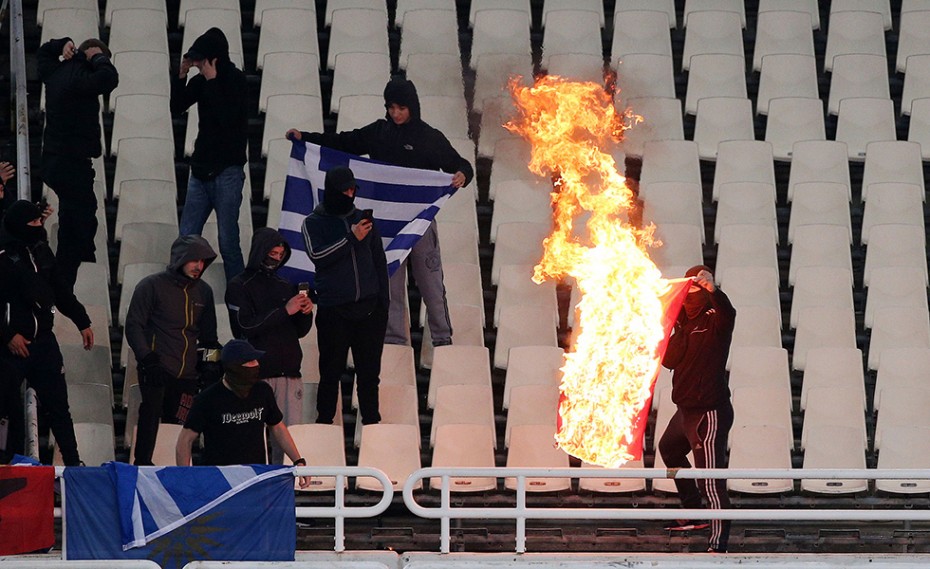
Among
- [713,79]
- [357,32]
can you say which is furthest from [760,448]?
[357,32]

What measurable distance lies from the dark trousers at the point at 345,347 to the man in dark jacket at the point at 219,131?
1.04 m

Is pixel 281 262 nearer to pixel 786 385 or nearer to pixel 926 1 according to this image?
pixel 786 385

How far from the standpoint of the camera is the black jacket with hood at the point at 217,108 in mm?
10758

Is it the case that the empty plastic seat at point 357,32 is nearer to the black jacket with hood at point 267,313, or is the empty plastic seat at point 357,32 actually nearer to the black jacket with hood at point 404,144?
the black jacket with hood at point 404,144

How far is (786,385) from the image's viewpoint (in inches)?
436

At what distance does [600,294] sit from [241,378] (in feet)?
7.71

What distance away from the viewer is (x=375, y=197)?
11062 mm

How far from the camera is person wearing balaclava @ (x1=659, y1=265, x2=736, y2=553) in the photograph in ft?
31.0

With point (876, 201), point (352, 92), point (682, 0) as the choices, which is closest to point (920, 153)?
point (876, 201)

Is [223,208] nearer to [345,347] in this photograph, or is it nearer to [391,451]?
[345,347]

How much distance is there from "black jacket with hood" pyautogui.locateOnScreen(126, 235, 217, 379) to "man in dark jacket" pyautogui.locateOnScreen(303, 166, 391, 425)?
0.66 meters

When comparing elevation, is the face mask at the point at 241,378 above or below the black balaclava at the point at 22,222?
below

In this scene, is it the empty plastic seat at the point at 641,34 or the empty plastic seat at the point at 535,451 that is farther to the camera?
the empty plastic seat at the point at 641,34

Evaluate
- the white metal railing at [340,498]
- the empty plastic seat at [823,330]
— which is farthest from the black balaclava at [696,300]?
the white metal railing at [340,498]
